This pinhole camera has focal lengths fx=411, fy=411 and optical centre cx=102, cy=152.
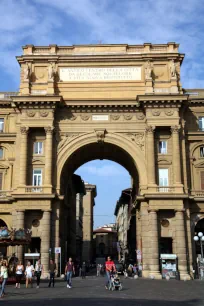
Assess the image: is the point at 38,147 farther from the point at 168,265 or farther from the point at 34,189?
the point at 168,265

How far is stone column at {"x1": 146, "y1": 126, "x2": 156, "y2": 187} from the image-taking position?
4209 centimetres

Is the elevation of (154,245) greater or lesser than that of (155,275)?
greater

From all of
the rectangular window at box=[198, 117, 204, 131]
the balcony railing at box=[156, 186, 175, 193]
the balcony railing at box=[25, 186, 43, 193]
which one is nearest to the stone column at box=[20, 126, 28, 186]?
the balcony railing at box=[25, 186, 43, 193]

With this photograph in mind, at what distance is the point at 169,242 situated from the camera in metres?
43.4

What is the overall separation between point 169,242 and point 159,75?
1826 cm

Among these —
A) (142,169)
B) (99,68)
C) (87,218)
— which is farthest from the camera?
(87,218)

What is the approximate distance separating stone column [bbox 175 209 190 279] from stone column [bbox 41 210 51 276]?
12.7m

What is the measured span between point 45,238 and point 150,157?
44.0ft

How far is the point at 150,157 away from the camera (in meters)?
42.6

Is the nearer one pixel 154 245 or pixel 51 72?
pixel 154 245

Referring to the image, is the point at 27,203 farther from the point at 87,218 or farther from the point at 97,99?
the point at 87,218

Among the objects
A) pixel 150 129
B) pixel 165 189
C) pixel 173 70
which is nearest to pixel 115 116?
pixel 150 129

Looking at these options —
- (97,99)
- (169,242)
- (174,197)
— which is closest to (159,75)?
(97,99)

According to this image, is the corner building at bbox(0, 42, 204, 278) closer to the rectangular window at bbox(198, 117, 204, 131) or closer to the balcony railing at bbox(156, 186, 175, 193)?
the rectangular window at bbox(198, 117, 204, 131)
